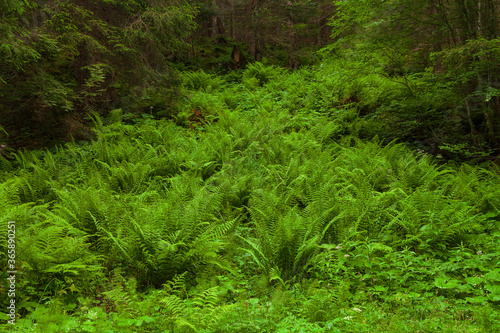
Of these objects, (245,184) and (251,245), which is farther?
(245,184)

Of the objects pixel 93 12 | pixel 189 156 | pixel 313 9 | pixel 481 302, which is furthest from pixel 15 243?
pixel 313 9

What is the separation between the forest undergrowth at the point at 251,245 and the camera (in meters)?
2.71

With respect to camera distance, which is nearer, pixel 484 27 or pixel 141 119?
pixel 484 27

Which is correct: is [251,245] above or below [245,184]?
below

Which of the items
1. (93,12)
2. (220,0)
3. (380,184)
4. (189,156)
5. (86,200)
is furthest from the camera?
(220,0)

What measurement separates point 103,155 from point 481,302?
6.68 m

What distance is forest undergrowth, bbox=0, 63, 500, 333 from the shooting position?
→ 271 cm

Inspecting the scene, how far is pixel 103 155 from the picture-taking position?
6.78m

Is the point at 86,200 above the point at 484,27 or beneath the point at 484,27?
beneath

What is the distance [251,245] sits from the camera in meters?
3.83

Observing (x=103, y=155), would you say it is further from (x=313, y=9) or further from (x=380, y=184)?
(x=313, y=9)

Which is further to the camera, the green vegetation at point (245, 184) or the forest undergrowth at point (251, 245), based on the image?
the green vegetation at point (245, 184)

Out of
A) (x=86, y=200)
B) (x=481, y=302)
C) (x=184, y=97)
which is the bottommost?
(x=481, y=302)

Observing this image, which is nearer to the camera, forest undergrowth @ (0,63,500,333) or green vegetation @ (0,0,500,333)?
forest undergrowth @ (0,63,500,333)
